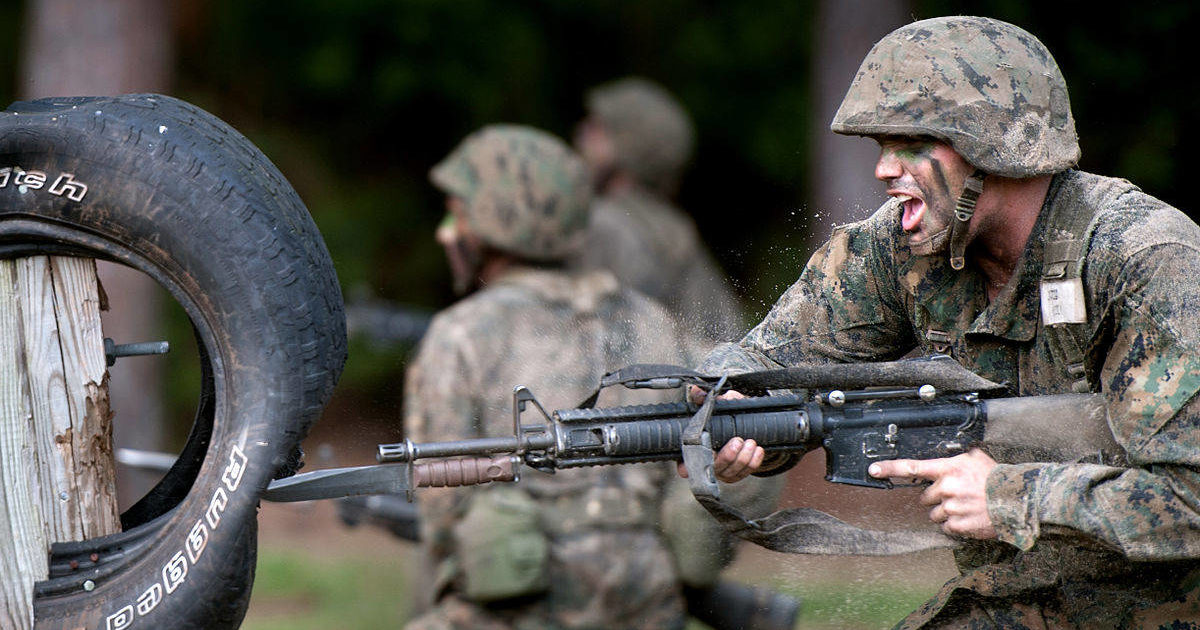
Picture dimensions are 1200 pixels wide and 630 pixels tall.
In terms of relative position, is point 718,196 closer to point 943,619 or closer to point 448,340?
point 448,340

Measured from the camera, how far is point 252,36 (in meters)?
10.5

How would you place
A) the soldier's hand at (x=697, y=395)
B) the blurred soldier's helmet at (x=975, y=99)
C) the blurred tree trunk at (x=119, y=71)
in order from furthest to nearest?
the blurred tree trunk at (x=119, y=71) < the soldier's hand at (x=697, y=395) < the blurred soldier's helmet at (x=975, y=99)

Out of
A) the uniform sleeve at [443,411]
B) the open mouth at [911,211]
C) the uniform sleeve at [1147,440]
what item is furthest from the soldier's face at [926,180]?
the uniform sleeve at [443,411]

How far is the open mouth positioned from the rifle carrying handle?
109 centimetres

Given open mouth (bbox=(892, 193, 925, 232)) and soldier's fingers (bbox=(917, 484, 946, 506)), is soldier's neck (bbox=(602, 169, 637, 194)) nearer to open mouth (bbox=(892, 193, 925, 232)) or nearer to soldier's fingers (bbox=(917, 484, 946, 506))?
open mouth (bbox=(892, 193, 925, 232))

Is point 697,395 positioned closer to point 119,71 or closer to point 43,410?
point 43,410

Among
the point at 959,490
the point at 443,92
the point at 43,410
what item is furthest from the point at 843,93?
the point at 43,410

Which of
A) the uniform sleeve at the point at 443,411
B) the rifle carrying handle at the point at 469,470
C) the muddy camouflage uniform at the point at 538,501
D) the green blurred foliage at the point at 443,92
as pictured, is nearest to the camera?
the rifle carrying handle at the point at 469,470

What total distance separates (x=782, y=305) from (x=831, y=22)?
4297 millimetres

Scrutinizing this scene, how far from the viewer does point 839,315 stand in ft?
12.4

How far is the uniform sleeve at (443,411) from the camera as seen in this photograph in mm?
5199

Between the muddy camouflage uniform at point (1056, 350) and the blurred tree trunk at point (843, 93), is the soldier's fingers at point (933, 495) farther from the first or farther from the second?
the blurred tree trunk at point (843, 93)

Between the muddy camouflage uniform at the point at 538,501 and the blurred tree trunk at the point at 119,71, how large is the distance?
3.10 meters

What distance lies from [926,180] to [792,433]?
678mm
